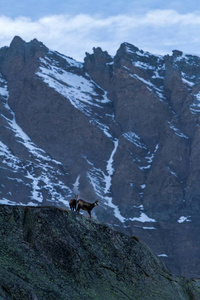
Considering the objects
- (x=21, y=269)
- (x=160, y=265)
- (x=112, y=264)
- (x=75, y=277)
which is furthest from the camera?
(x=160, y=265)

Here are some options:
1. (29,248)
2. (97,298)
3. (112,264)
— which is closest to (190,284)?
(112,264)

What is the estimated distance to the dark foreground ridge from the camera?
96.5 ft

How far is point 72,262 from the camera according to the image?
31.9 meters

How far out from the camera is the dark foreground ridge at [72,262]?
96.5 feet

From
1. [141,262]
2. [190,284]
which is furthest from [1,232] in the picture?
[190,284]

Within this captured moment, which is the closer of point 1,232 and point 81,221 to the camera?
point 1,232

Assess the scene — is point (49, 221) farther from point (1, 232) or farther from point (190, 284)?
point (190, 284)

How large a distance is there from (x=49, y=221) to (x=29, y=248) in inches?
77.8

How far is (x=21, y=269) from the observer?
29500 mm

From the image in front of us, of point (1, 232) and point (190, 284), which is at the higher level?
point (1, 232)

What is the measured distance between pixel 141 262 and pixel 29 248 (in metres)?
7.06

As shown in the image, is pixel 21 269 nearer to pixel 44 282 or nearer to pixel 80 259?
pixel 44 282

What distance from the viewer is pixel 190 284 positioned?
3731cm

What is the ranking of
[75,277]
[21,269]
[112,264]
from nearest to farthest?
[21,269]
[75,277]
[112,264]
